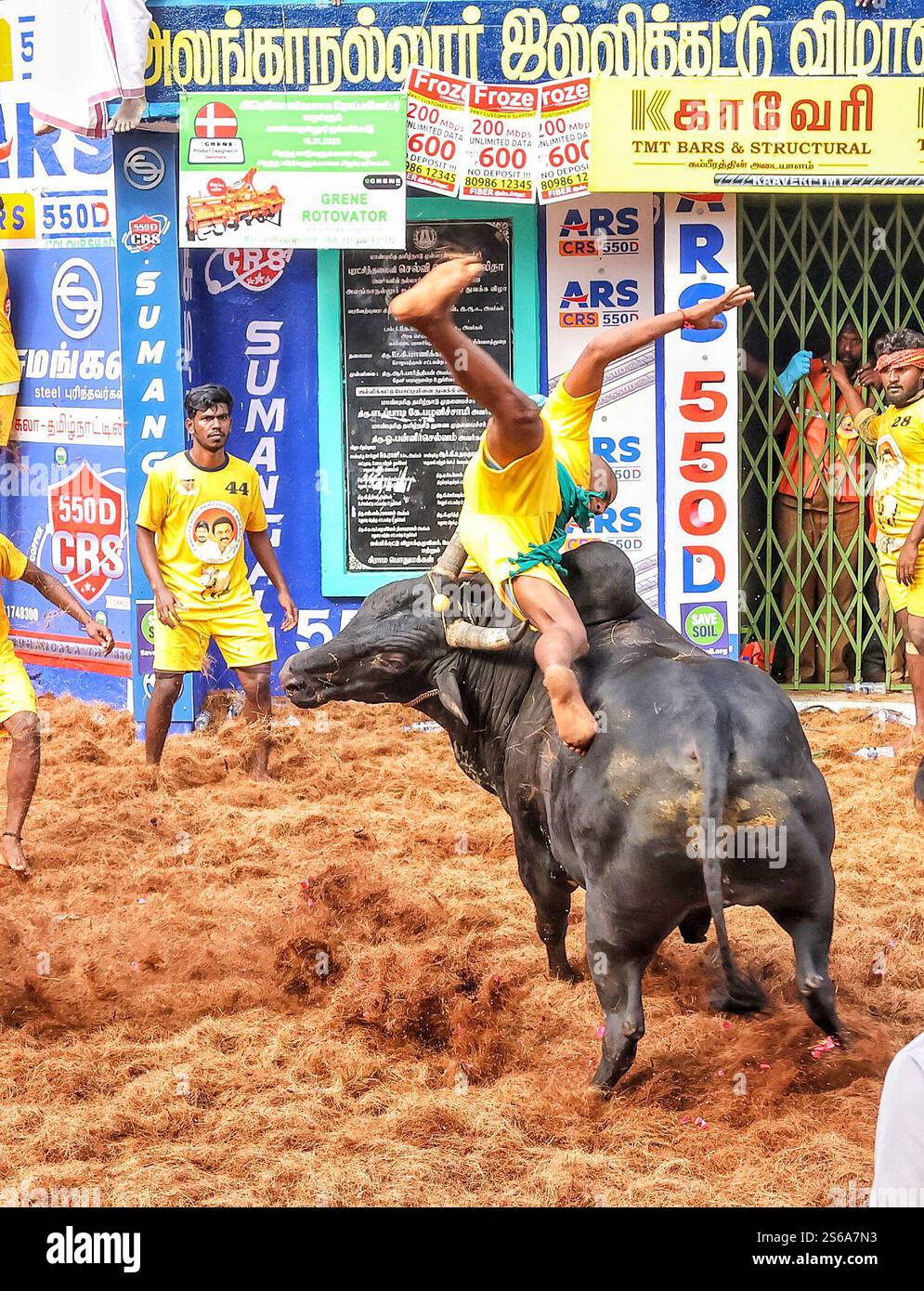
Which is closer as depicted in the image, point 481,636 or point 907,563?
point 481,636

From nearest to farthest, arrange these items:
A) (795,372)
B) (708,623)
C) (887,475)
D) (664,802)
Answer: (664,802) < (887,475) < (708,623) < (795,372)

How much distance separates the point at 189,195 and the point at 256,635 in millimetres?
2505

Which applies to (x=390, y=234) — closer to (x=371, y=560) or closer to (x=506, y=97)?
(x=506, y=97)

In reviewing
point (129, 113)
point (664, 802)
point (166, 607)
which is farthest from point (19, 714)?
point (129, 113)

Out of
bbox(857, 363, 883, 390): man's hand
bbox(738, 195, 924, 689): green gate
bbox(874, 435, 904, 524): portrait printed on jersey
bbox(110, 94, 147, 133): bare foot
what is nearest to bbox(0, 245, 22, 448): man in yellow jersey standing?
bbox(110, 94, 147, 133): bare foot

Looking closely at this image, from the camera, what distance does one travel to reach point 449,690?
4.87m

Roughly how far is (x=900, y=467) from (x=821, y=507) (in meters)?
1.33

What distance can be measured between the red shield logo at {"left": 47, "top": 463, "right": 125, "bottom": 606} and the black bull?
482 centimetres

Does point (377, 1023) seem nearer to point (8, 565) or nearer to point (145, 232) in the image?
point (8, 565)

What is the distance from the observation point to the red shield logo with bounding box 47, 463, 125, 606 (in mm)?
9062

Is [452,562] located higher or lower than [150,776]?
higher

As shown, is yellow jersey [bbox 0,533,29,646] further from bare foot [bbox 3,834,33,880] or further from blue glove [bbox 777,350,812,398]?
blue glove [bbox 777,350,812,398]

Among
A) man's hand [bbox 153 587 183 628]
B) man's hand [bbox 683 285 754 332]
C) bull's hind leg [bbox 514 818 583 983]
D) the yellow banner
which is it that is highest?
the yellow banner
